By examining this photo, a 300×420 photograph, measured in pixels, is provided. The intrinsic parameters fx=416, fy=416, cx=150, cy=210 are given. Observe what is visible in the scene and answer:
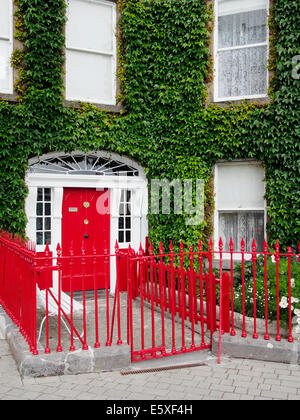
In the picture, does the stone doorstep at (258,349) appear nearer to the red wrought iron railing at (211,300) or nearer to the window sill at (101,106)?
the red wrought iron railing at (211,300)

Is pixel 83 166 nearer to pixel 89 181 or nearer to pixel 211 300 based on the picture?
pixel 89 181

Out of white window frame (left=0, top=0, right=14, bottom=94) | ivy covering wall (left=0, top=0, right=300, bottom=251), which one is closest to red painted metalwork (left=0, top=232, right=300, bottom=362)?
ivy covering wall (left=0, top=0, right=300, bottom=251)

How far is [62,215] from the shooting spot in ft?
28.7

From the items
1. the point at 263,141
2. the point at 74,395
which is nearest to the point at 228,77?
the point at 263,141

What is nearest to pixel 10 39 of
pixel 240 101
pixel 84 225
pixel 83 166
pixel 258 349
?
pixel 83 166

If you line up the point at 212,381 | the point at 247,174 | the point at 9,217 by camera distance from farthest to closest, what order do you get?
the point at 247,174, the point at 9,217, the point at 212,381

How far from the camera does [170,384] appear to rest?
4410mm

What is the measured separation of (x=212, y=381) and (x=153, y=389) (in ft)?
2.22

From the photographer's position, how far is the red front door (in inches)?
347

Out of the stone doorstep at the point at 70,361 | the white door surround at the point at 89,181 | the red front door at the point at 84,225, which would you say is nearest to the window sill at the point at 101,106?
the white door surround at the point at 89,181

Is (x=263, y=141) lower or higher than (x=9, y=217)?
higher

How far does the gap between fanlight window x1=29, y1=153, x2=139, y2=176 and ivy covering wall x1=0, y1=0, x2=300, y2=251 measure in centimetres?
30

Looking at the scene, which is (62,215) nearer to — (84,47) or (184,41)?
(84,47)

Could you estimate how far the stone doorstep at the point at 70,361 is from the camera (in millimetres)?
4512
